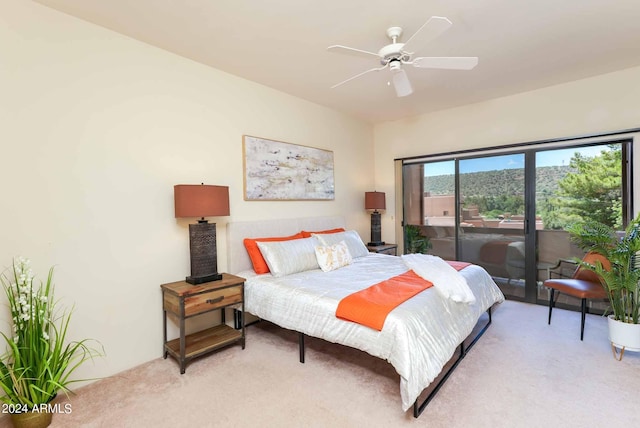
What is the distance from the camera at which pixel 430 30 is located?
1.96m

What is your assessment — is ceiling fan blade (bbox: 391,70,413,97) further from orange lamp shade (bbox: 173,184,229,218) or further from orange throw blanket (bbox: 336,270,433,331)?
orange lamp shade (bbox: 173,184,229,218)

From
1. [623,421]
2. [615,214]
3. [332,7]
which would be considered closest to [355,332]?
[623,421]

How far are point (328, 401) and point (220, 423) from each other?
0.71 m

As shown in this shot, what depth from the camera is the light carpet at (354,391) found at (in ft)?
6.41

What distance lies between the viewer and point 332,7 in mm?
2230

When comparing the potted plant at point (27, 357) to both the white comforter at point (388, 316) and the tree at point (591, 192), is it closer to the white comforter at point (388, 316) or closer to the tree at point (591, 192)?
the white comforter at point (388, 316)

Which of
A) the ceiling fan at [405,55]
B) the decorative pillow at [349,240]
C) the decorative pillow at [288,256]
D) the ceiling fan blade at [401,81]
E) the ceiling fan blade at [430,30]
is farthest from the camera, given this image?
the decorative pillow at [349,240]

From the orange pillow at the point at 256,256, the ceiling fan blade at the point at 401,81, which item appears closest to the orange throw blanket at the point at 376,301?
the orange pillow at the point at 256,256

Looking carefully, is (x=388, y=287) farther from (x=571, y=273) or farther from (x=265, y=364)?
(x=571, y=273)

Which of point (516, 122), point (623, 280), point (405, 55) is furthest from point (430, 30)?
point (516, 122)

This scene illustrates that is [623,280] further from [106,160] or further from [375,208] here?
[106,160]

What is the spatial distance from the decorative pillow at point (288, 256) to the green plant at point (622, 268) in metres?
2.55

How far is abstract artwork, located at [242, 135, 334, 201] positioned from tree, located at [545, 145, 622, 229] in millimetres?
2912

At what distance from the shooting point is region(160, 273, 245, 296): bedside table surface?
255cm
